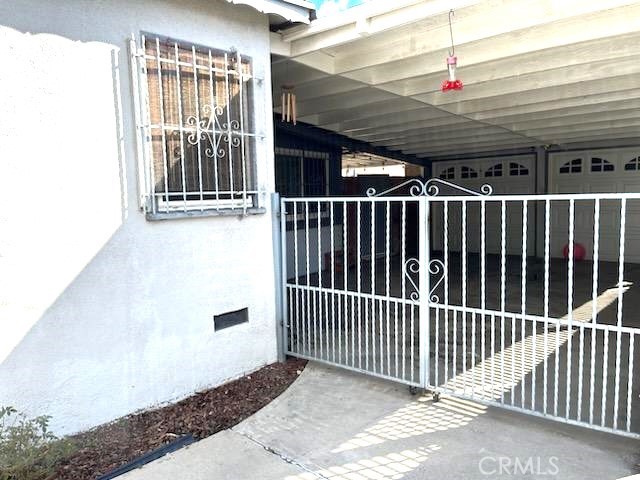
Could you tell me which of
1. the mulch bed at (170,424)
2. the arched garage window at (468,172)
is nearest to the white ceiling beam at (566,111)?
the arched garage window at (468,172)

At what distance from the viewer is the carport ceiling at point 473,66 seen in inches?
159

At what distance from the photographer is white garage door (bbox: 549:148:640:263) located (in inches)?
399

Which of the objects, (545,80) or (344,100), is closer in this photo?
(545,80)

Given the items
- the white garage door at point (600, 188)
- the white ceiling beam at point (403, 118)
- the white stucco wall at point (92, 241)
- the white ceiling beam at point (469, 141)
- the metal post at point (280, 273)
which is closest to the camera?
the white stucco wall at point (92, 241)

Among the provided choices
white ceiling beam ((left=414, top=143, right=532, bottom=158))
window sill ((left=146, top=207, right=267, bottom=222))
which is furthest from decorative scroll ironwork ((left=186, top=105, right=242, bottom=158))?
white ceiling beam ((left=414, top=143, right=532, bottom=158))

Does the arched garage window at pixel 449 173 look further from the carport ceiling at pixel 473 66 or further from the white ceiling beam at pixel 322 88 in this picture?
the white ceiling beam at pixel 322 88

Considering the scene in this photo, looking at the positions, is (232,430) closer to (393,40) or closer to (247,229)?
(247,229)

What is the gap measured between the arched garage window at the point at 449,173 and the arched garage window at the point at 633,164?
372 centimetres

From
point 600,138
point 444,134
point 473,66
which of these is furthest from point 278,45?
point 600,138

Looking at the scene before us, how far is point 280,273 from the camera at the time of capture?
4641mm

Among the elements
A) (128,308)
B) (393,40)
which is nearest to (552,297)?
(393,40)

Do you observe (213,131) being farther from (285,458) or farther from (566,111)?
(566,111)

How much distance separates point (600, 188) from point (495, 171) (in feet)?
7.53

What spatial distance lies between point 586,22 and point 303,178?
562cm
